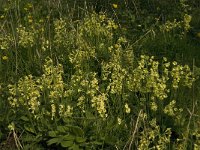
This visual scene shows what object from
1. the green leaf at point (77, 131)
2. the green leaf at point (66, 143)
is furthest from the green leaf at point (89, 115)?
the green leaf at point (66, 143)

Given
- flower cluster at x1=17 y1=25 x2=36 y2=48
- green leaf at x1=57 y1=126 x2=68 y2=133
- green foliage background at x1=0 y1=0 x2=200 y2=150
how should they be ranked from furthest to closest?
1. flower cluster at x1=17 y1=25 x2=36 y2=48
2. green leaf at x1=57 y1=126 x2=68 y2=133
3. green foliage background at x1=0 y1=0 x2=200 y2=150

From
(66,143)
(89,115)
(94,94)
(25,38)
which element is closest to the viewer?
(66,143)

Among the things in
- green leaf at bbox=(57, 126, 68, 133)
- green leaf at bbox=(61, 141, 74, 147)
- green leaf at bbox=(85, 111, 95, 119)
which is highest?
green leaf at bbox=(85, 111, 95, 119)

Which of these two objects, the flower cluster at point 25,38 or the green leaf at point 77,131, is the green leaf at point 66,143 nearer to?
the green leaf at point 77,131

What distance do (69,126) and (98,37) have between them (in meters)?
1.35

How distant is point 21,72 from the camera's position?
4426 millimetres

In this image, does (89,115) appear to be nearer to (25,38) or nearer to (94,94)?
(94,94)

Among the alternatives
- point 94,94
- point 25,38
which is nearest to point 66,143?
point 94,94

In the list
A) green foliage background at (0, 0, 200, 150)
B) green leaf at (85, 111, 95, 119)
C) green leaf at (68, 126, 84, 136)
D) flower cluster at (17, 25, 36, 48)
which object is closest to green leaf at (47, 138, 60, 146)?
green foliage background at (0, 0, 200, 150)

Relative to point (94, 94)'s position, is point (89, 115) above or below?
below

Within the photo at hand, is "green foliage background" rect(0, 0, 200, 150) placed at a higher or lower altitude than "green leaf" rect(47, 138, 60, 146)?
higher

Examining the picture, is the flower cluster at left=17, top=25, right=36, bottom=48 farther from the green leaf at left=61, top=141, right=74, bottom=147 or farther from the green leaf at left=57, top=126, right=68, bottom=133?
the green leaf at left=61, top=141, right=74, bottom=147

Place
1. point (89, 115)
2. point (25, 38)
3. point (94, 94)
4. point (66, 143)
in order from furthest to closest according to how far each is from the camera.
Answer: point (25, 38) < point (94, 94) < point (89, 115) < point (66, 143)

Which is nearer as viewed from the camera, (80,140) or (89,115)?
(80,140)
